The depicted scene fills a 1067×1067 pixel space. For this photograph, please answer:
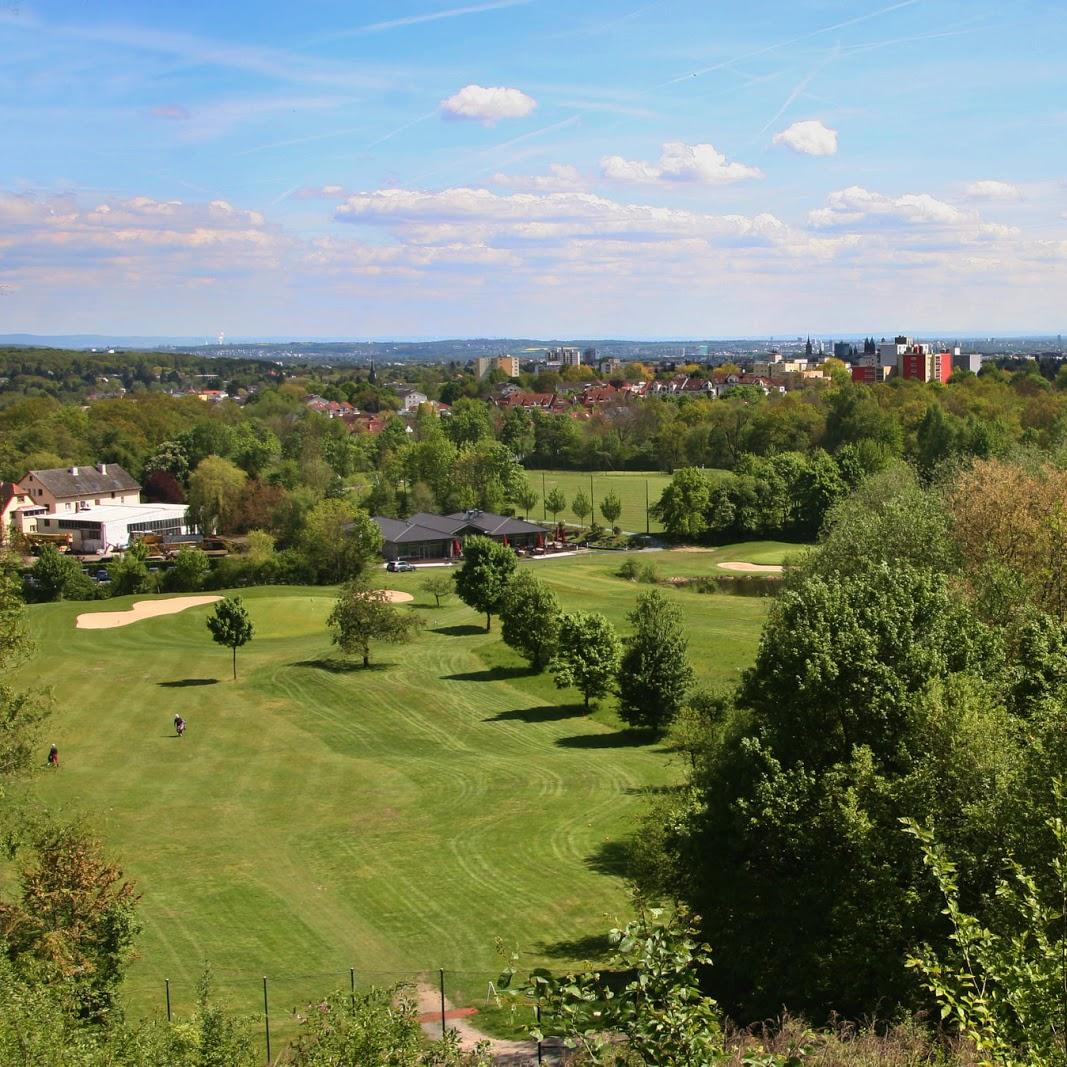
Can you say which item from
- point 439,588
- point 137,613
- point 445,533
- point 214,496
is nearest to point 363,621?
point 439,588

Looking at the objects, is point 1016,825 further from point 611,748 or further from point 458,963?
point 611,748

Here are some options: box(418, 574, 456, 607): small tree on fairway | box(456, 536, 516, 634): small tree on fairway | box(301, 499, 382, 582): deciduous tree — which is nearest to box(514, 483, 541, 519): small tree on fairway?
box(301, 499, 382, 582): deciduous tree

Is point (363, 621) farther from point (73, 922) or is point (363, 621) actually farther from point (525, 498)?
point (525, 498)

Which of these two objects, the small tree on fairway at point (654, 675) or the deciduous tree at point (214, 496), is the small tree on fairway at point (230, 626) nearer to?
the small tree on fairway at point (654, 675)

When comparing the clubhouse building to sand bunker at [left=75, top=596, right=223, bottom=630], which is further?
the clubhouse building

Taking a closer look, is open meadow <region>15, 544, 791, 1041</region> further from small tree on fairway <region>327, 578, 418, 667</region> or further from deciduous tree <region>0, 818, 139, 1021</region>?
deciduous tree <region>0, 818, 139, 1021</region>
